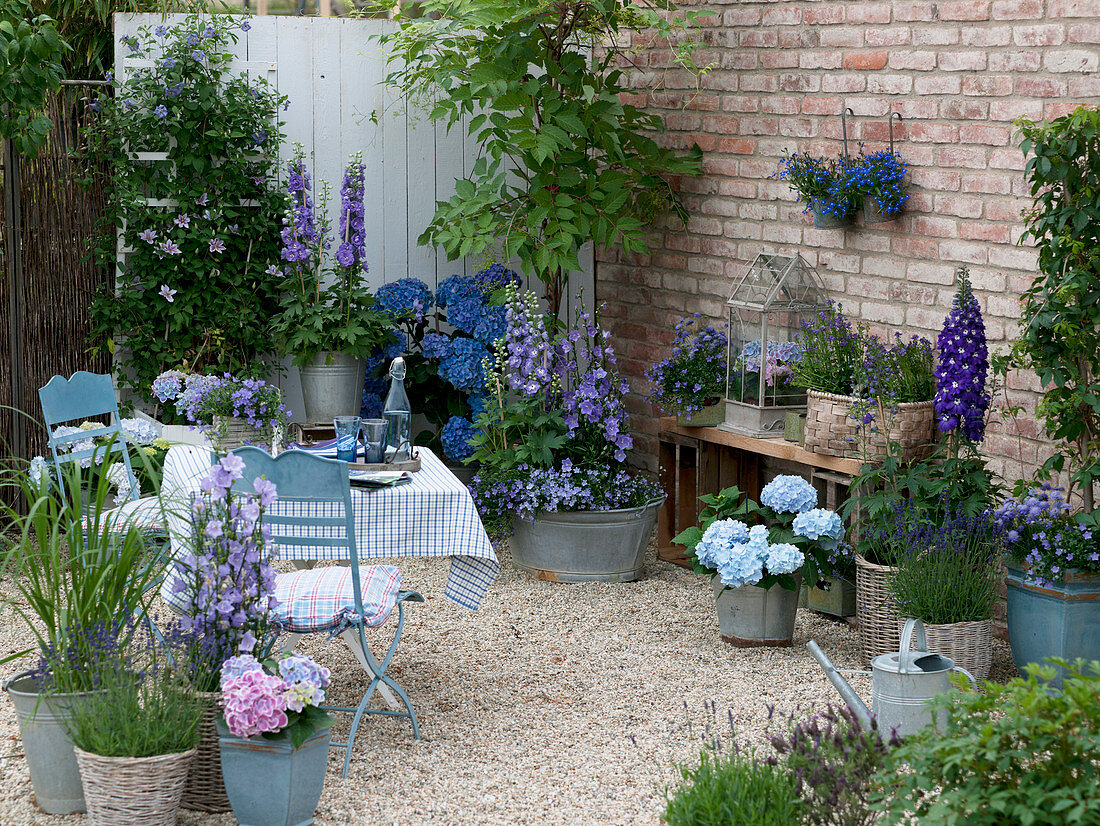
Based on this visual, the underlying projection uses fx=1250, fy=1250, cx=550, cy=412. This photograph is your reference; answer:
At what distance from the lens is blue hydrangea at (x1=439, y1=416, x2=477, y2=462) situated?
5.75 meters

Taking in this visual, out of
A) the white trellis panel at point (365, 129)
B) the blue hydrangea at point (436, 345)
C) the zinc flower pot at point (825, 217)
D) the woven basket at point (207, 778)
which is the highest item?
the white trellis panel at point (365, 129)

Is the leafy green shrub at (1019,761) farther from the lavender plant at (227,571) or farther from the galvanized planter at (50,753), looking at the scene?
the galvanized planter at (50,753)

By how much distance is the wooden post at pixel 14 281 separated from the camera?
538 centimetres

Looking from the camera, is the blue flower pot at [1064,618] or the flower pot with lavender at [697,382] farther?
the flower pot with lavender at [697,382]

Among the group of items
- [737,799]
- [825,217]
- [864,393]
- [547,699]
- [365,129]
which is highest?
[365,129]

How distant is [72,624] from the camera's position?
120 inches

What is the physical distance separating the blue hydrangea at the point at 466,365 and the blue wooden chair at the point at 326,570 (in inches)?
81.0

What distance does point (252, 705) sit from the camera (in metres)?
2.83

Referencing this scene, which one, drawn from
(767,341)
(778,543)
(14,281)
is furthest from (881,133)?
(14,281)

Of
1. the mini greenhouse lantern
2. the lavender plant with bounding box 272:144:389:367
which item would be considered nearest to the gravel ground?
the mini greenhouse lantern

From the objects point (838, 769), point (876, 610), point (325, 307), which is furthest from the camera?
point (325, 307)

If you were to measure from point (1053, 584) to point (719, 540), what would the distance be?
1.08 metres

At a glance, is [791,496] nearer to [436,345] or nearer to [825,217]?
[825,217]

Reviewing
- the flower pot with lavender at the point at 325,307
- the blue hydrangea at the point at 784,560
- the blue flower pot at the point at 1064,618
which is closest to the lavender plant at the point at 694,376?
the blue hydrangea at the point at 784,560
